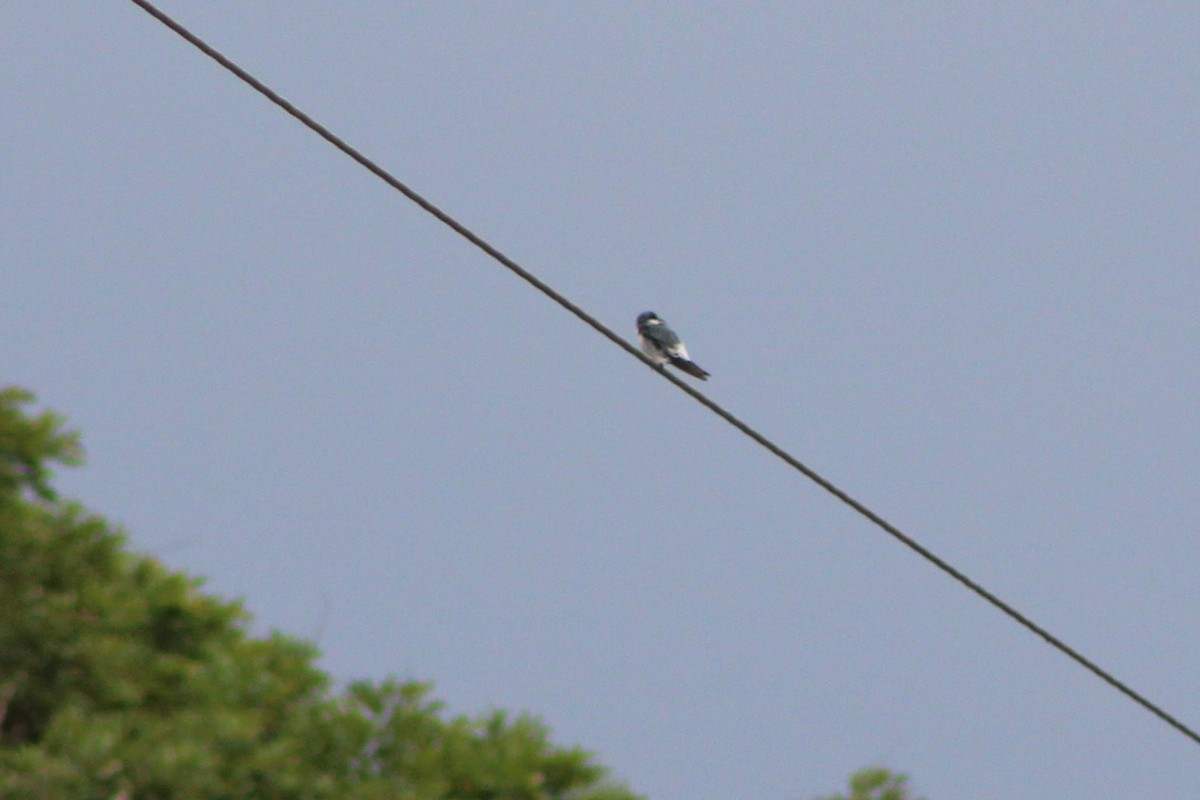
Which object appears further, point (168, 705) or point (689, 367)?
point (689, 367)

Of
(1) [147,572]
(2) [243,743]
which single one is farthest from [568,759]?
(1) [147,572]

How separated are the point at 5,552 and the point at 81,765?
49.5 inches

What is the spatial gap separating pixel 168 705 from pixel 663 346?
610cm

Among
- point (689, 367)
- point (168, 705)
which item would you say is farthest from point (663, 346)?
point (168, 705)

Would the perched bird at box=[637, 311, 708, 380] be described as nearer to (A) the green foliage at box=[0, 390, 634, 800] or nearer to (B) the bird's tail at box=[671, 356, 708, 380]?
(B) the bird's tail at box=[671, 356, 708, 380]

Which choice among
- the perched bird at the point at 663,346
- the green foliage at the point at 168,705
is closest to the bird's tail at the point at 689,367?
the perched bird at the point at 663,346

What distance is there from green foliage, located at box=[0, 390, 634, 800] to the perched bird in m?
4.24

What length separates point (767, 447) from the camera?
21.3 ft

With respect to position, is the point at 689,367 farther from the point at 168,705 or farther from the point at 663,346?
the point at 168,705

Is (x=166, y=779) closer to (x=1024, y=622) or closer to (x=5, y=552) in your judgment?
(x=5, y=552)

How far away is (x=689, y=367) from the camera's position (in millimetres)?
12906

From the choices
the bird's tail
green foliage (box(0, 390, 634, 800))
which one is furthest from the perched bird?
green foliage (box(0, 390, 634, 800))

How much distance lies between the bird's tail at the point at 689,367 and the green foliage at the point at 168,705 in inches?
156

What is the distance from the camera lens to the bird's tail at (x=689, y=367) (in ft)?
41.5
